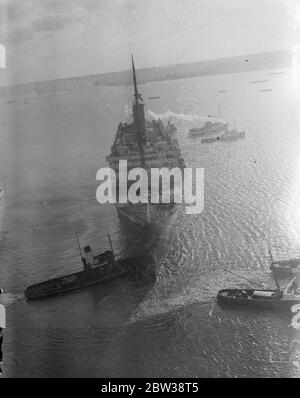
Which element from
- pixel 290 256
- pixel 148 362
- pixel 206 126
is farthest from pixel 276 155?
pixel 148 362

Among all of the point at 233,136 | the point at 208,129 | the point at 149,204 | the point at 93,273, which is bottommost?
the point at 93,273

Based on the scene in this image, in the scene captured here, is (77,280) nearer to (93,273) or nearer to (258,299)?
(93,273)

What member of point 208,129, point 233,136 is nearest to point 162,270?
point 233,136

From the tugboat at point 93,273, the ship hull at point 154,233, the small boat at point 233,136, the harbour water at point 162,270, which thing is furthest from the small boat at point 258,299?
the small boat at point 233,136

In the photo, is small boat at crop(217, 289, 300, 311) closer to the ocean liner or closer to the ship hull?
the ship hull

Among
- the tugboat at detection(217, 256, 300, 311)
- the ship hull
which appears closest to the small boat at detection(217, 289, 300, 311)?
the tugboat at detection(217, 256, 300, 311)

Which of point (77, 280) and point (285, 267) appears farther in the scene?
point (77, 280)

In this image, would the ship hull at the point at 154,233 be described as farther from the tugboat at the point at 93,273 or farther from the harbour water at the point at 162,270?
the tugboat at the point at 93,273
